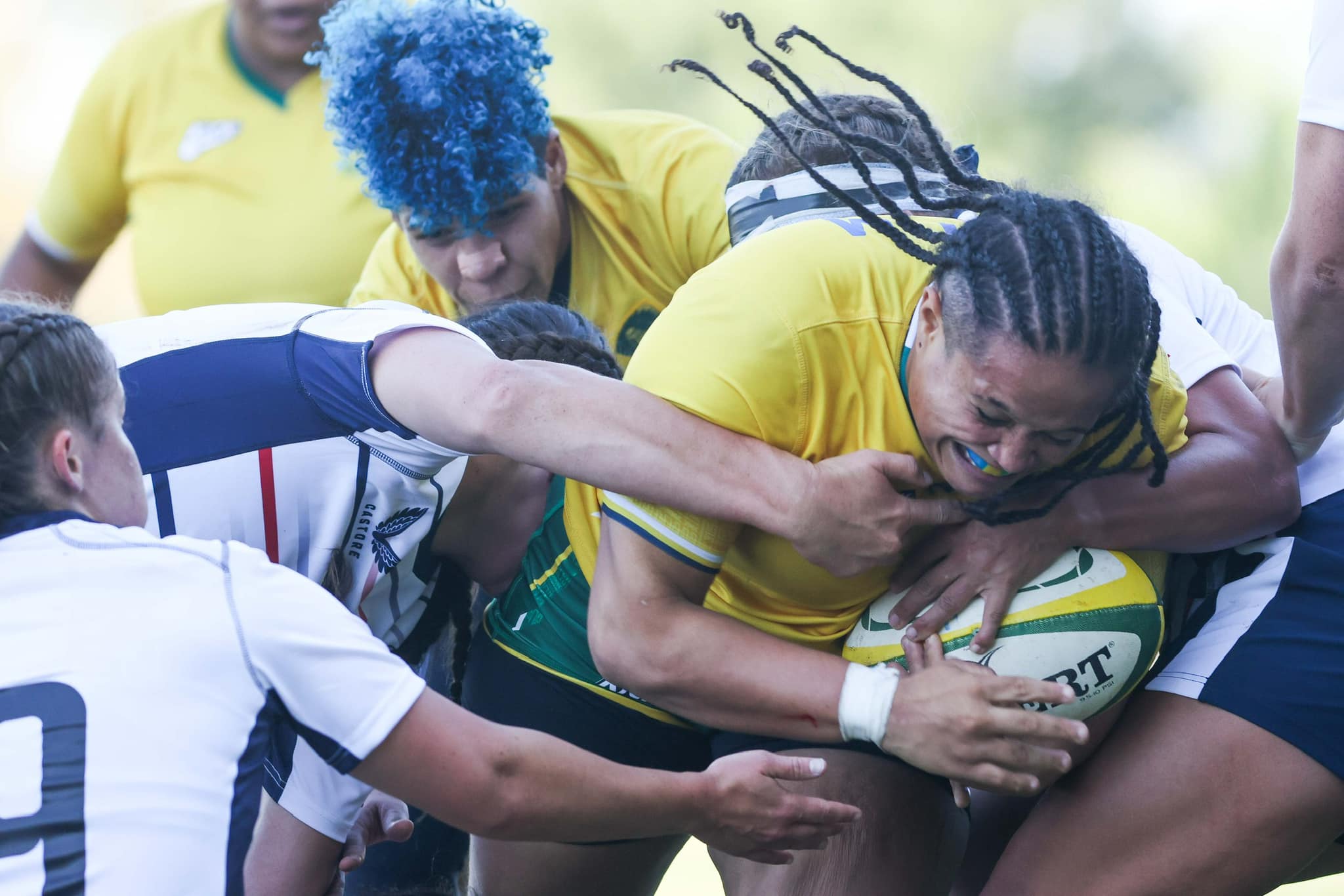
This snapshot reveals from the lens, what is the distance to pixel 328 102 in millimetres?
3244

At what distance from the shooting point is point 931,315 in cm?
224

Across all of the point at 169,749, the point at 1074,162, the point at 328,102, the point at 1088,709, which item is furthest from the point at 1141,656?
the point at 1074,162

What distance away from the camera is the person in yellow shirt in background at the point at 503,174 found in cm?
312

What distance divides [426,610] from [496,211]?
39.6 inches

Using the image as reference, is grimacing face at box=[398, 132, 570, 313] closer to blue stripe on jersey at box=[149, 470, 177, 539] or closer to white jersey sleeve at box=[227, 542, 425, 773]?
blue stripe on jersey at box=[149, 470, 177, 539]

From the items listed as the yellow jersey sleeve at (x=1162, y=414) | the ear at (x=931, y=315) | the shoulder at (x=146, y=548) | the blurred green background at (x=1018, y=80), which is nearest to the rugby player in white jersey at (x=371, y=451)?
the ear at (x=931, y=315)

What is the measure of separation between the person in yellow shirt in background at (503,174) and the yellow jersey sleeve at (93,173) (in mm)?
1081

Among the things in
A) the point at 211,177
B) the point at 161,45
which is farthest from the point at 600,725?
the point at 161,45

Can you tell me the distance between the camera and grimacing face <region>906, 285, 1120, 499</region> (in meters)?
2.09

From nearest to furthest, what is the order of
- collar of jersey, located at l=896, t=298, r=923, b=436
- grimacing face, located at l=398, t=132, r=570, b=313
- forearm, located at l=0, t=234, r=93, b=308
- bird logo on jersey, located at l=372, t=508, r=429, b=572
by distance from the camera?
collar of jersey, located at l=896, t=298, r=923, b=436 → bird logo on jersey, located at l=372, t=508, r=429, b=572 → grimacing face, located at l=398, t=132, r=570, b=313 → forearm, located at l=0, t=234, r=93, b=308

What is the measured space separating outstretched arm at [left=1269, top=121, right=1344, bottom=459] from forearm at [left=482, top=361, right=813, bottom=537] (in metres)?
0.95

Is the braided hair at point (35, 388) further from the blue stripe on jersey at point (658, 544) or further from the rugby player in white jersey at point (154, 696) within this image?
the blue stripe on jersey at point (658, 544)

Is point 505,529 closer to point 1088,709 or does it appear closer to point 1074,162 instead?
point 1088,709

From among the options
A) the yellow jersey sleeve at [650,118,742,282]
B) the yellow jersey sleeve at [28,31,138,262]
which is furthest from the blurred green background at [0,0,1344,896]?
the yellow jersey sleeve at [650,118,742,282]
